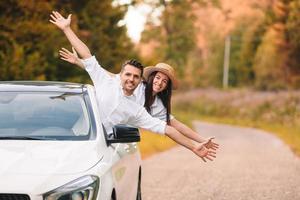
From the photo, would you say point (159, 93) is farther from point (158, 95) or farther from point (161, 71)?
point (161, 71)

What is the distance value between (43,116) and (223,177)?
8.54m

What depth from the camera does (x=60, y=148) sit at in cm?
612

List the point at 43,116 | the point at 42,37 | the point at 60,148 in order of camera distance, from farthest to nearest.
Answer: the point at 42,37 → the point at 43,116 → the point at 60,148

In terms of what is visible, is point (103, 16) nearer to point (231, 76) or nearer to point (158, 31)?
point (158, 31)

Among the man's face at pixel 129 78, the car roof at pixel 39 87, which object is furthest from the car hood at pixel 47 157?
the man's face at pixel 129 78

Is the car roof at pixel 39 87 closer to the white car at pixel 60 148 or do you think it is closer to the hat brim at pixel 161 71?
the white car at pixel 60 148

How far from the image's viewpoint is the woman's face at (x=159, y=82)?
27.3ft

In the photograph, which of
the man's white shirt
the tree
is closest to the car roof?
the man's white shirt

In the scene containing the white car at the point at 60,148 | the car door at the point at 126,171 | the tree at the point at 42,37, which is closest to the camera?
the white car at the point at 60,148

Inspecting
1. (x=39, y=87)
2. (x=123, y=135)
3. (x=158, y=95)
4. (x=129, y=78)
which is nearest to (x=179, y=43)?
(x=158, y=95)

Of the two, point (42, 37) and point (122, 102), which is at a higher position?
point (122, 102)

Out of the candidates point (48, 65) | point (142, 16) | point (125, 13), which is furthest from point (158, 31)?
point (48, 65)

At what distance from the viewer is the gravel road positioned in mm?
11719

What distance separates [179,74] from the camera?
94250 millimetres
